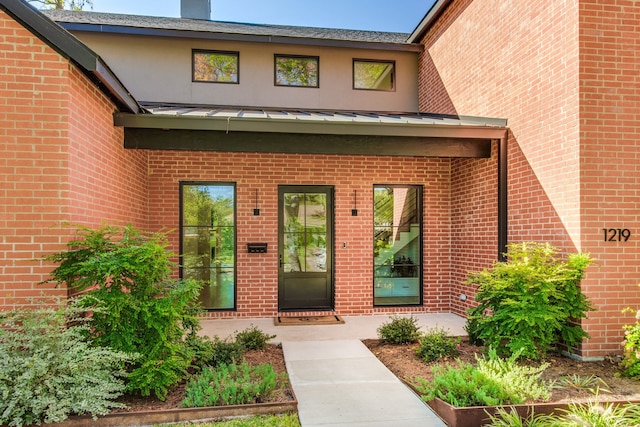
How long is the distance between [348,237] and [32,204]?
16.6 feet

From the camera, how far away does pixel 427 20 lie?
29.3 feet

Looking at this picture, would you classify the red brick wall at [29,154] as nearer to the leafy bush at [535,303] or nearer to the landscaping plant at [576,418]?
the landscaping plant at [576,418]

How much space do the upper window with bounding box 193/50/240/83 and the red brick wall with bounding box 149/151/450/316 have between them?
2112 millimetres

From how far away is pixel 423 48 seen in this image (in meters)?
9.41

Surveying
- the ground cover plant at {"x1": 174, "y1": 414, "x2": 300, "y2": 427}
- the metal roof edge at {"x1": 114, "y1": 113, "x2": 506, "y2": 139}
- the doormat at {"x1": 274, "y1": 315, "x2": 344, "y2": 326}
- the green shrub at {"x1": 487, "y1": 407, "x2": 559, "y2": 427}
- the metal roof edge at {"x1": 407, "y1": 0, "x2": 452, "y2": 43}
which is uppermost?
the metal roof edge at {"x1": 407, "y1": 0, "x2": 452, "y2": 43}

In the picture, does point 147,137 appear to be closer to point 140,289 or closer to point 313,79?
point 140,289

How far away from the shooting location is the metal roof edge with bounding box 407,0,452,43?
27.6 ft

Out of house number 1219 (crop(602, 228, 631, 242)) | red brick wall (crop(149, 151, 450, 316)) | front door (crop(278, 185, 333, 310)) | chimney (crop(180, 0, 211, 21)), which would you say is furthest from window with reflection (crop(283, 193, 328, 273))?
chimney (crop(180, 0, 211, 21))

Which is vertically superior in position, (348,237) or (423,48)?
(423,48)

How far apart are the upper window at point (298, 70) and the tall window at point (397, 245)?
2.96 m

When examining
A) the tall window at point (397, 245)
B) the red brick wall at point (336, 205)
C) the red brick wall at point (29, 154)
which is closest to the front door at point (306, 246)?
the red brick wall at point (336, 205)

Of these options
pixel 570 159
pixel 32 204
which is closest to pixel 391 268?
pixel 570 159

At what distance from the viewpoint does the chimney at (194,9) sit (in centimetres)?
1088

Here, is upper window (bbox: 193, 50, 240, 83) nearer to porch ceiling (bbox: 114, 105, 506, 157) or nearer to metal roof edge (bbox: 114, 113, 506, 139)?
porch ceiling (bbox: 114, 105, 506, 157)
